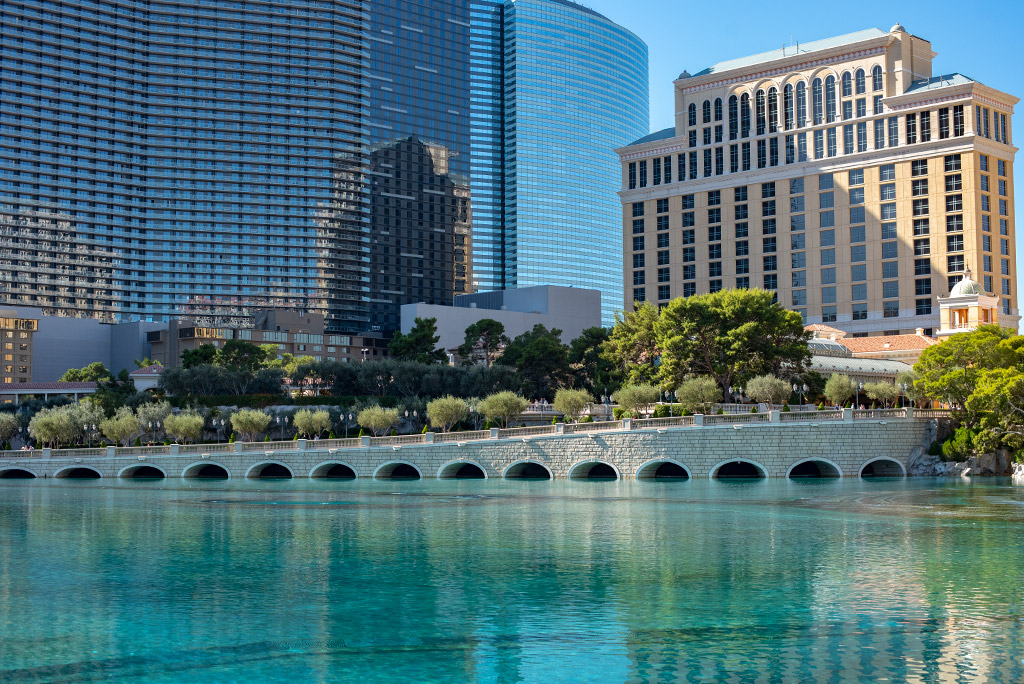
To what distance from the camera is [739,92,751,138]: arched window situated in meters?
160

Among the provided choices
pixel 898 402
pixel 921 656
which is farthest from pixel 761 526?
pixel 898 402

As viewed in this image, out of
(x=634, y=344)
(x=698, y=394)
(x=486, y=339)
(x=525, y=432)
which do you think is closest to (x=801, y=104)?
(x=486, y=339)

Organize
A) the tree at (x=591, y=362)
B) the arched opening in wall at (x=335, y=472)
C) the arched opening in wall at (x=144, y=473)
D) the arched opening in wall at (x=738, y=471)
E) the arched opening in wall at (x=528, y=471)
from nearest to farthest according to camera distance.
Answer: the arched opening in wall at (x=738, y=471) → the arched opening in wall at (x=528, y=471) → the arched opening in wall at (x=335, y=472) → the arched opening in wall at (x=144, y=473) → the tree at (x=591, y=362)

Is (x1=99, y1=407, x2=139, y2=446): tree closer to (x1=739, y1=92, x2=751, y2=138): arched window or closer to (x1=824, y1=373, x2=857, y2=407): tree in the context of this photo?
(x1=824, y1=373, x2=857, y2=407): tree

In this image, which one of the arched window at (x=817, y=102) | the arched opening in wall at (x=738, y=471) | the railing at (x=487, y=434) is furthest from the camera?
the arched window at (x=817, y=102)

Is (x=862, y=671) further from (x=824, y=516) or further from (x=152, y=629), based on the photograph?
(x=824, y=516)

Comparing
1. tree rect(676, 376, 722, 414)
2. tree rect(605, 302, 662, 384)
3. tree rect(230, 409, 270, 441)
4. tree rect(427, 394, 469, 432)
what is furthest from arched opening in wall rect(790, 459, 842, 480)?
tree rect(230, 409, 270, 441)

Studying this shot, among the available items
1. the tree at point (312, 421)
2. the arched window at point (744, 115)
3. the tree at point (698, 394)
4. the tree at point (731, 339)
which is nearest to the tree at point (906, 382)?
the tree at point (731, 339)

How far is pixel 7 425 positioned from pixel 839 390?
299 feet

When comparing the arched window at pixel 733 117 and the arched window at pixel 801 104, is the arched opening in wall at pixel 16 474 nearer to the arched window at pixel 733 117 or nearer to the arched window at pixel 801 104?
the arched window at pixel 733 117

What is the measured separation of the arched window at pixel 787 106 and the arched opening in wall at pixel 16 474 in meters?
110

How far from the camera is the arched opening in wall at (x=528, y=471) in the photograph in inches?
3627

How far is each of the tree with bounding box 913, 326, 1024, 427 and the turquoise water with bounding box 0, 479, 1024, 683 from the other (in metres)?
23.3

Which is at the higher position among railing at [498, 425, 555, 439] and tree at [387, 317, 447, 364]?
tree at [387, 317, 447, 364]
